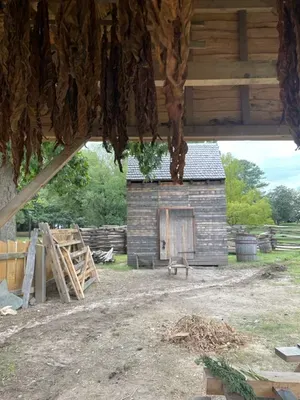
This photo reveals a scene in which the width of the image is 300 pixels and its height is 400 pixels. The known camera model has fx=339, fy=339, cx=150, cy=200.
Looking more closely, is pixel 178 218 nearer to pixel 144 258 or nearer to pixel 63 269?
pixel 144 258

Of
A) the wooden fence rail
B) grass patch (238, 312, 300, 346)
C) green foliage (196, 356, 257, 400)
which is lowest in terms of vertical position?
grass patch (238, 312, 300, 346)

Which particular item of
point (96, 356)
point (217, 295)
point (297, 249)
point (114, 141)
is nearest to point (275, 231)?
point (297, 249)

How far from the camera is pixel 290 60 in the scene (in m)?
1.45

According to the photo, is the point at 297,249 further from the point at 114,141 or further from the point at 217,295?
the point at 114,141

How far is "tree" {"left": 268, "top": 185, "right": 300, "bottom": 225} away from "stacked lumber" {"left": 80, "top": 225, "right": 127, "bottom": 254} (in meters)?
20.3

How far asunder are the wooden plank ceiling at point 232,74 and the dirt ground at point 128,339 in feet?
8.96

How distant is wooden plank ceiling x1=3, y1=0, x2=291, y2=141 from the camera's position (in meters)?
1.92

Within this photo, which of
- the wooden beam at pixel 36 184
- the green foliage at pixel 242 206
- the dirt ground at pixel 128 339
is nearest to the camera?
the wooden beam at pixel 36 184

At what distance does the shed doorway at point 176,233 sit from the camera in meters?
13.6

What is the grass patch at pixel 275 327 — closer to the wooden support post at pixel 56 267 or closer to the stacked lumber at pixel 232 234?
the wooden support post at pixel 56 267

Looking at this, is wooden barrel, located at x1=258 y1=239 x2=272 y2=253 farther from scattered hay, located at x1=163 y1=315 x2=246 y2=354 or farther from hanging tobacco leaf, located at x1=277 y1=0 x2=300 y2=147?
hanging tobacco leaf, located at x1=277 y1=0 x2=300 y2=147

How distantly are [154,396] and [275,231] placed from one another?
690 inches

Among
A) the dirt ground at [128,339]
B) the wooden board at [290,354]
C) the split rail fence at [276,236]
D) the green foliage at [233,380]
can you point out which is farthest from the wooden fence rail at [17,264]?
the split rail fence at [276,236]

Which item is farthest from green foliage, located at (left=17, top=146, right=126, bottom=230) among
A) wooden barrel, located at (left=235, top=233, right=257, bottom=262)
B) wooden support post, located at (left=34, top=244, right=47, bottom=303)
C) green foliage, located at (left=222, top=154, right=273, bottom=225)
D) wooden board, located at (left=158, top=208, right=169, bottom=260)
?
wooden support post, located at (left=34, top=244, right=47, bottom=303)
